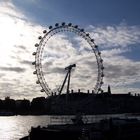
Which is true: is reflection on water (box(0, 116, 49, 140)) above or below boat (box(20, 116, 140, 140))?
above

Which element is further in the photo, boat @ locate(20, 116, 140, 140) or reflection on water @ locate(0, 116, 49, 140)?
reflection on water @ locate(0, 116, 49, 140)

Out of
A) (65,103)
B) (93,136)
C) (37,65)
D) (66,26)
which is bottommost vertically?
(93,136)

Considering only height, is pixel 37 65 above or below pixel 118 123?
above

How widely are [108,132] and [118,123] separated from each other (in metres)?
5.25

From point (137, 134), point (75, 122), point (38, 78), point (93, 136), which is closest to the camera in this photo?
point (93, 136)

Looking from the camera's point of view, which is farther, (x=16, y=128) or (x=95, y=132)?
(x=16, y=128)

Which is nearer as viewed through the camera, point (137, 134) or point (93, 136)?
point (93, 136)

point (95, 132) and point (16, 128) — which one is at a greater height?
point (16, 128)

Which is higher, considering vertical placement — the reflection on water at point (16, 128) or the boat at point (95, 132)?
the reflection on water at point (16, 128)

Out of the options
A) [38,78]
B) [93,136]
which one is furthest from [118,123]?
[38,78]

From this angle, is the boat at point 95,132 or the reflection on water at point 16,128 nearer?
the boat at point 95,132

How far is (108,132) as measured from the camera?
58188 mm

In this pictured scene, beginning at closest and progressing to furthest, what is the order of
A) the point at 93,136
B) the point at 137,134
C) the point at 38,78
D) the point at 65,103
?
the point at 93,136, the point at 137,134, the point at 38,78, the point at 65,103

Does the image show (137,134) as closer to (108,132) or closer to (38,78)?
(108,132)
